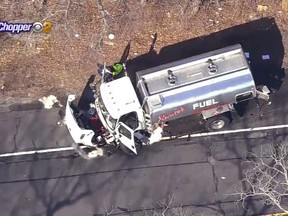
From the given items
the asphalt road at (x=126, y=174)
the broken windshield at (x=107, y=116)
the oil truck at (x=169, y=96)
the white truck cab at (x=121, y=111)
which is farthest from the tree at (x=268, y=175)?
the broken windshield at (x=107, y=116)

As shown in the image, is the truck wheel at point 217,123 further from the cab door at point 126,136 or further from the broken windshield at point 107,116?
the broken windshield at point 107,116

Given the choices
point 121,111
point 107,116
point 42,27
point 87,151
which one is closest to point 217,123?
point 121,111

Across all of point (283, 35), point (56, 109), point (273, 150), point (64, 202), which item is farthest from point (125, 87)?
point (283, 35)

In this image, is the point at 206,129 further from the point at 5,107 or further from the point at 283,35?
the point at 5,107

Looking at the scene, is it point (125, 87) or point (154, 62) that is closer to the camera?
point (125, 87)

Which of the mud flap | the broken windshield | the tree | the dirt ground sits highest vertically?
the dirt ground

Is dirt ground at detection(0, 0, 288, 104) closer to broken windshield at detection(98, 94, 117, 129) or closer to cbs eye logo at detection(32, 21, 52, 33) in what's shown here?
cbs eye logo at detection(32, 21, 52, 33)
